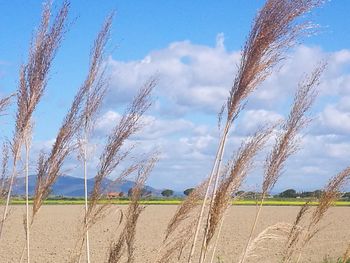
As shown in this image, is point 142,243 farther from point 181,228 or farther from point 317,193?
point 181,228

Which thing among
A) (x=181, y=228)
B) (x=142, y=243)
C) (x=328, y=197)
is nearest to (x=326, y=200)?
(x=328, y=197)

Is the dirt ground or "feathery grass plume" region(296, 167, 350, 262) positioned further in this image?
the dirt ground

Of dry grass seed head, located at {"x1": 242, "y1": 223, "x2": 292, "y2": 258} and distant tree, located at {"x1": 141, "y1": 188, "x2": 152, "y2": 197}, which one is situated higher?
distant tree, located at {"x1": 141, "y1": 188, "x2": 152, "y2": 197}

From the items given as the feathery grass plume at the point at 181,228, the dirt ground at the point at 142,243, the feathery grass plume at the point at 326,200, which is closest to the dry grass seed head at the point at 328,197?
the feathery grass plume at the point at 326,200

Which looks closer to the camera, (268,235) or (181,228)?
(268,235)

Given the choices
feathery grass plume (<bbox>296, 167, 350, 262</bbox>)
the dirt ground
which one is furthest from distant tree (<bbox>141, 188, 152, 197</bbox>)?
the dirt ground

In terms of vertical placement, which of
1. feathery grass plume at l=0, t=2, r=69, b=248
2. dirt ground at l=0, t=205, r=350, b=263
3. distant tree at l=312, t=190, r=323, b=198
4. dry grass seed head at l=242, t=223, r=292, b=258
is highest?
feathery grass plume at l=0, t=2, r=69, b=248

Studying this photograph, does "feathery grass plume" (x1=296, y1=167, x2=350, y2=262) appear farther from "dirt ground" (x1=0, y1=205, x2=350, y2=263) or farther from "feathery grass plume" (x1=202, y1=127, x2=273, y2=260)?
"dirt ground" (x1=0, y1=205, x2=350, y2=263)

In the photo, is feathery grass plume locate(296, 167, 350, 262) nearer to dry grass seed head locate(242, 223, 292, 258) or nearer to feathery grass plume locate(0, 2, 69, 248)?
dry grass seed head locate(242, 223, 292, 258)

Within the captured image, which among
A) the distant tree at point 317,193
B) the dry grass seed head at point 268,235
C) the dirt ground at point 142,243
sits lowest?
the dirt ground at point 142,243

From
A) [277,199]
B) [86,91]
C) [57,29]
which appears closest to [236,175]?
[86,91]

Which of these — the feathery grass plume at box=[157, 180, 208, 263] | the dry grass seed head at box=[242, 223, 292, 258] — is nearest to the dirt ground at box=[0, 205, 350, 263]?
the dry grass seed head at box=[242, 223, 292, 258]

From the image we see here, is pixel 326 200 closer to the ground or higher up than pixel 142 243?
higher up

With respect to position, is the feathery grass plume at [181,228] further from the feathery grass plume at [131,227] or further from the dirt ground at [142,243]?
the dirt ground at [142,243]
